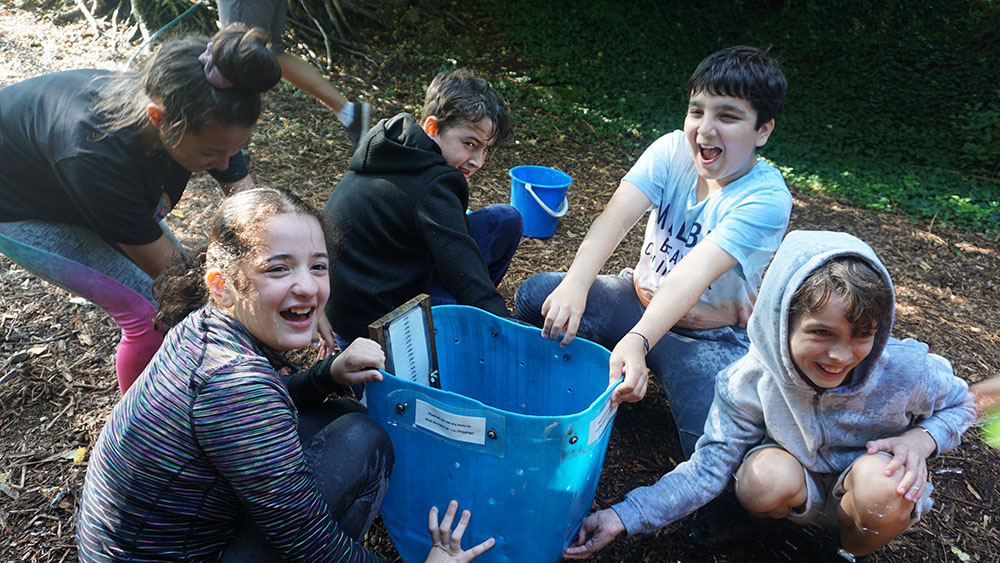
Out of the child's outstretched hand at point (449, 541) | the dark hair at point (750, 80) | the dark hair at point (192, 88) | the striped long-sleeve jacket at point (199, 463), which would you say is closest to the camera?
the striped long-sleeve jacket at point (199, 463)

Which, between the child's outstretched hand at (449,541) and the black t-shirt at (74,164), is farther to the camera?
the black t-shirt at (74,164)

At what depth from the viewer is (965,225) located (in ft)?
14.3

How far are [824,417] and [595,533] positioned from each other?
2.01 feet

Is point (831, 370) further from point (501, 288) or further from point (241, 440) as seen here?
point (501, 288)

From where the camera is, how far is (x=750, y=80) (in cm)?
189

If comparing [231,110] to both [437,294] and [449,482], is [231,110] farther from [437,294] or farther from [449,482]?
[449,482]

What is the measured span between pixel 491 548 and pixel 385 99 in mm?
3924

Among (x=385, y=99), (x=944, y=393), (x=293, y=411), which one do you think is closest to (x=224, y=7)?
(x=385, y=99)

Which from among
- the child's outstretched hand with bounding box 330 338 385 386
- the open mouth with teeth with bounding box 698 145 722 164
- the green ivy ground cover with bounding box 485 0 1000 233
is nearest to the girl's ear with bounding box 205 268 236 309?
the child's outstretched hand with bounding box 330 338 385 386

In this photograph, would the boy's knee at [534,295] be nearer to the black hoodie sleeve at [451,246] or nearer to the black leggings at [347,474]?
the black hoodie sleeve at [451,246]

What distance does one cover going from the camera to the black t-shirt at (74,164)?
5.47 ft

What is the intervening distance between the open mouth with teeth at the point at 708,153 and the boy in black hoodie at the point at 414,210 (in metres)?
0.61

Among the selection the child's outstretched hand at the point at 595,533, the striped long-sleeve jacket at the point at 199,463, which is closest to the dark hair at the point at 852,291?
the child's outstretched hand at the point at 595,533

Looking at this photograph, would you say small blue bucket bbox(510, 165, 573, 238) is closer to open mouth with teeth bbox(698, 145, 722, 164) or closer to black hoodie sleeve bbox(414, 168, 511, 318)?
open mouth with teeth bbox(698, 145, 722, 164)
